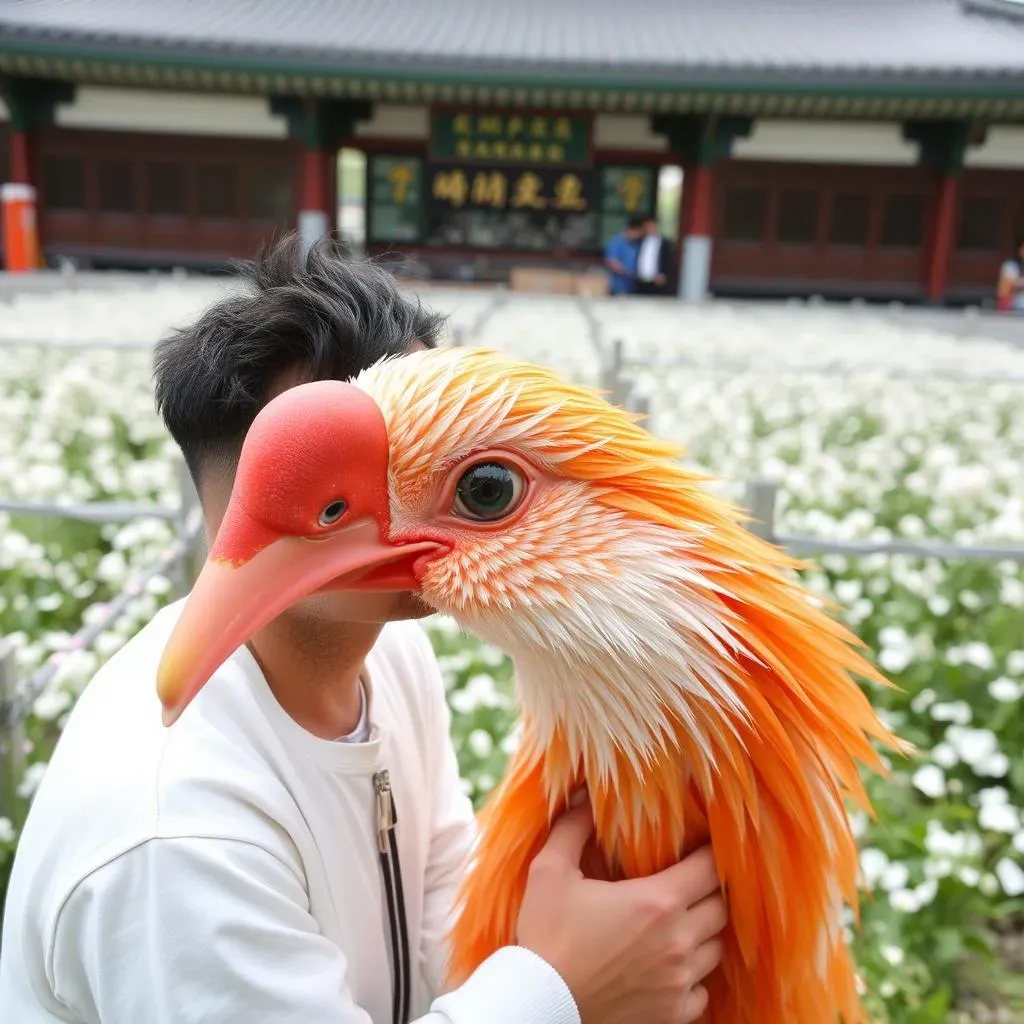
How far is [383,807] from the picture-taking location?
1.23 metres

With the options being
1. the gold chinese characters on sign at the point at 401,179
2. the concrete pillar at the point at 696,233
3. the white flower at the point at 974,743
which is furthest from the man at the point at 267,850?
the gold chinese characters on sign at the point at 401,179

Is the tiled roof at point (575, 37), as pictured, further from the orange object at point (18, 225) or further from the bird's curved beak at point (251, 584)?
the bird's curved beak at point (251, 584)

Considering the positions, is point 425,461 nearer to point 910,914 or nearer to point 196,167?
point 910,914

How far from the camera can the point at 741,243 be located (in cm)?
1526

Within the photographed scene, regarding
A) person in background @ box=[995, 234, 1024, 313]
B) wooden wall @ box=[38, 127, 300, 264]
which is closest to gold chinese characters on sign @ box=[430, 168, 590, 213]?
wooden wall @ box=[38, 127, 300, 264]

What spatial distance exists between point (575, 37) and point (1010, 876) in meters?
14.5

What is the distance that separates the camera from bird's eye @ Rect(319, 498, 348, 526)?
86 centimetres

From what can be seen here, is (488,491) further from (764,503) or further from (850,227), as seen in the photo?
(850,227)

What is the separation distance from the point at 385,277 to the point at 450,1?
58.0 ft

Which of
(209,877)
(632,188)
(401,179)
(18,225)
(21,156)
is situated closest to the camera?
(209,877)

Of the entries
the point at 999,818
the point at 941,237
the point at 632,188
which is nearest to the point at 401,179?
the point at 632,188

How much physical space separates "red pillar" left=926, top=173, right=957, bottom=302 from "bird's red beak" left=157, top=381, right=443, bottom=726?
15844mm

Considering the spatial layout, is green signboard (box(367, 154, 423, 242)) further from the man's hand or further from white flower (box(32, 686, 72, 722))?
the man's hand

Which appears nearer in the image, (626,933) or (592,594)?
(592,594)
